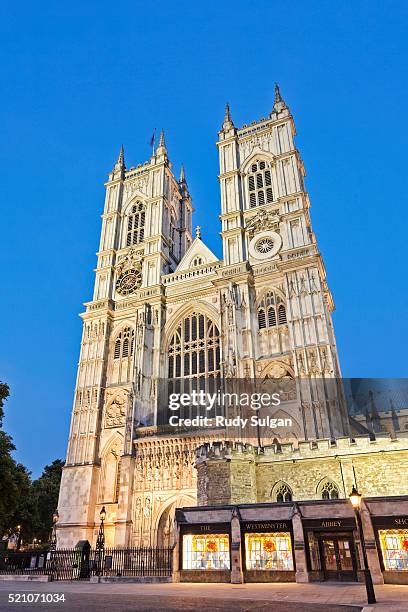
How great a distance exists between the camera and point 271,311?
3116 cm

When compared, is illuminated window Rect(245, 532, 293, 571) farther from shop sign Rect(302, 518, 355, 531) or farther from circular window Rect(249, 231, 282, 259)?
circular window Rect(249, 231, 282, 259)

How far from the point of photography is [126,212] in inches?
1705

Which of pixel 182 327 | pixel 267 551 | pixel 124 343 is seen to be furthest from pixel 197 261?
pixel 267 551

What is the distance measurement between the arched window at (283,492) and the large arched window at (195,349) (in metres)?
12.3

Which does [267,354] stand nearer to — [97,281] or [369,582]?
[97,281]

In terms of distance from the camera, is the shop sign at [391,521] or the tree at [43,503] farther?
the tree at [43,503]

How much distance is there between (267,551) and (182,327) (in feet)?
70.9

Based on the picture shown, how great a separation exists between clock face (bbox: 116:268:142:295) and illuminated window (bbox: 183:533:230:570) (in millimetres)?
25666

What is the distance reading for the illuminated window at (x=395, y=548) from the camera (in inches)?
507

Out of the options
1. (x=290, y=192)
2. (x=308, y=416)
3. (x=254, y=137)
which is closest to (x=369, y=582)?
(x=308, y=416)

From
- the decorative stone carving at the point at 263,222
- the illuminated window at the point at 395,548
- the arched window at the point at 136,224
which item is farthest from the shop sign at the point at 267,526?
the arched window at the point at 136,224

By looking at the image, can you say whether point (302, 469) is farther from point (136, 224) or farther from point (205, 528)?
point (136, 224)

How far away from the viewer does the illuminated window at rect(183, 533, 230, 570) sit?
1465 centimetres

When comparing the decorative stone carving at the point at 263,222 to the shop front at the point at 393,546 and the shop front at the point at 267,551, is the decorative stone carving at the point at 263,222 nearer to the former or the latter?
the shop front at the point at 267,551
